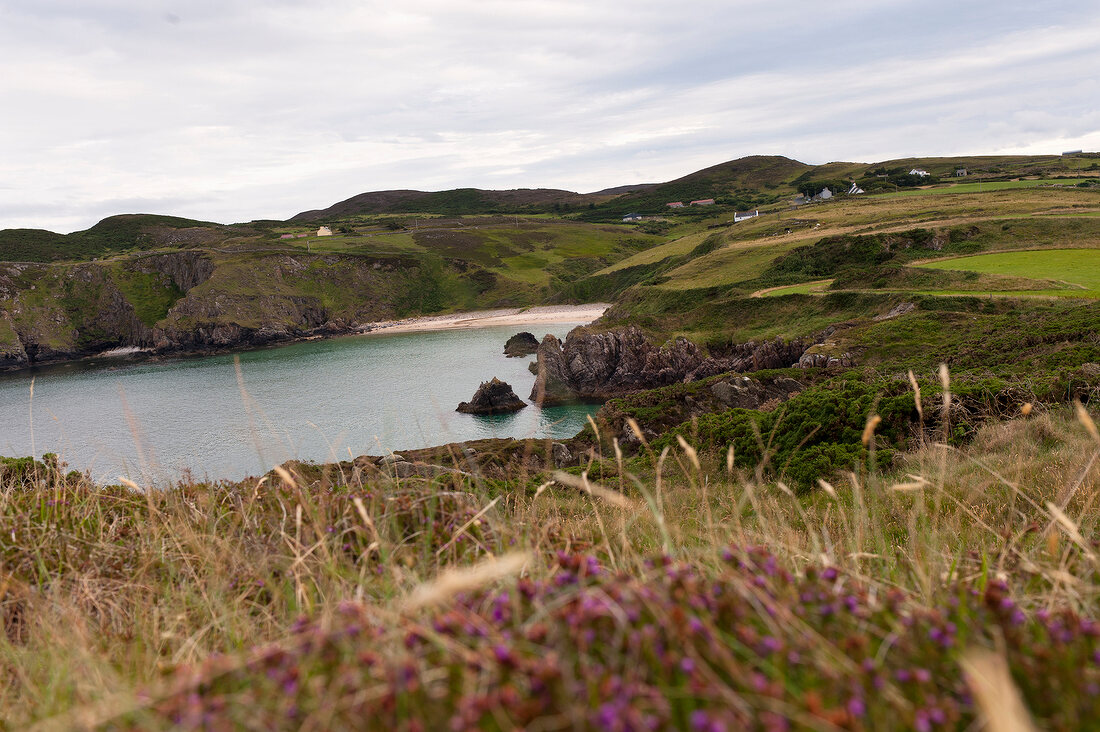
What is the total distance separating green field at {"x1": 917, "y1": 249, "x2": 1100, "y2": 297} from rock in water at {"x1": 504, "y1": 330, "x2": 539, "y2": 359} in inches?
1573

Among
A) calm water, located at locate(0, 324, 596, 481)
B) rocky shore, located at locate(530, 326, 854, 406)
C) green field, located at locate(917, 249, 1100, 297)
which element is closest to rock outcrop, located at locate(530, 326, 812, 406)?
rocky shore, located at locate(530, 326, 854, 406)

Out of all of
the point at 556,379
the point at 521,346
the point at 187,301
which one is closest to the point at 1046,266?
the point at 556,379

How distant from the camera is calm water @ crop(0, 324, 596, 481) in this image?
40.2m

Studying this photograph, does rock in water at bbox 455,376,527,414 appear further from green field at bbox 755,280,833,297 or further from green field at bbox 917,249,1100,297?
green field at bbox 917,249,1100,297

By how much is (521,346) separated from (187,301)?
68438mm

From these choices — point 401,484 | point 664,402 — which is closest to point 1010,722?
point 401,484

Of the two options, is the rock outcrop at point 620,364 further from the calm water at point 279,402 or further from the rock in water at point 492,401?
the calm water at point 279,402

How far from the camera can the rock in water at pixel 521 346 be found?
71.6 metres

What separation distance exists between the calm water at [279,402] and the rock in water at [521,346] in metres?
1.45

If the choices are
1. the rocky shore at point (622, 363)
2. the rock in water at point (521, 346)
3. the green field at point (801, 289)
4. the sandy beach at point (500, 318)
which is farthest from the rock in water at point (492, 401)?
the sandy beach at point (500, 318)

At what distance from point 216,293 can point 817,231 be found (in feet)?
317

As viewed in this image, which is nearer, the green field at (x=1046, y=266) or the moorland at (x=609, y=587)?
the moorland at (x=609, y=587)

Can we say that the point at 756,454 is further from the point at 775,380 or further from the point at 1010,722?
the point at 775,380

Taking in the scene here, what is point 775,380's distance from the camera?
31797 millimetres
